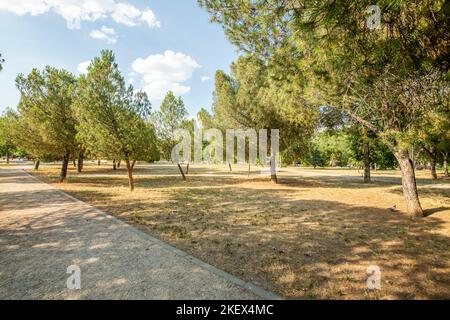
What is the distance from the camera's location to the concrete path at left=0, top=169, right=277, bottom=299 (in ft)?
13.5

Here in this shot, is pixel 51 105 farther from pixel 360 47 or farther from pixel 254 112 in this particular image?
pixel 360 47

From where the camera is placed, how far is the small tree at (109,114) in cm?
1448

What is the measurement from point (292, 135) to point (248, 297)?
18.2 meters

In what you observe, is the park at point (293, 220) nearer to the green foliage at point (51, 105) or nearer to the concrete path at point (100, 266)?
the concrete path at point (100, 266)

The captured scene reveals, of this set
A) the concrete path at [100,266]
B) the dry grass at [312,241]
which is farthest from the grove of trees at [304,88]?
the concrete path at [100,266]

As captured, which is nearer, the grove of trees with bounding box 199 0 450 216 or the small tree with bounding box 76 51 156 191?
the grove of trees with bounding box 199 0 450 216

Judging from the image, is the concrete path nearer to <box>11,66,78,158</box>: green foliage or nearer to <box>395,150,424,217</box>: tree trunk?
<box>395,150,424,217</box>: tree trunk

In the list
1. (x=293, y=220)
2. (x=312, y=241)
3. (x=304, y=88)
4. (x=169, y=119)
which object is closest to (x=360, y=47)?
(x=304, y=88)

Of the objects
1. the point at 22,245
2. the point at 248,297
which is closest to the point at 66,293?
the point at 248,297

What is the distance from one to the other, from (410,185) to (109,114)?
631 inches

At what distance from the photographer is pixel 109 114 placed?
48.6 ft

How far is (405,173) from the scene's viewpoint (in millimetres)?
9812

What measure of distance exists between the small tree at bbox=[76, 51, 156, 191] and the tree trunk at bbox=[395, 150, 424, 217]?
1379cm

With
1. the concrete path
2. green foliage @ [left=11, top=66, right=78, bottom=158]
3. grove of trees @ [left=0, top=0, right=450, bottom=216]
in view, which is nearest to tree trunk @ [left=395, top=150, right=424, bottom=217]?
grove of trees @ [left=0, top=0, right=450, bottom=216]
